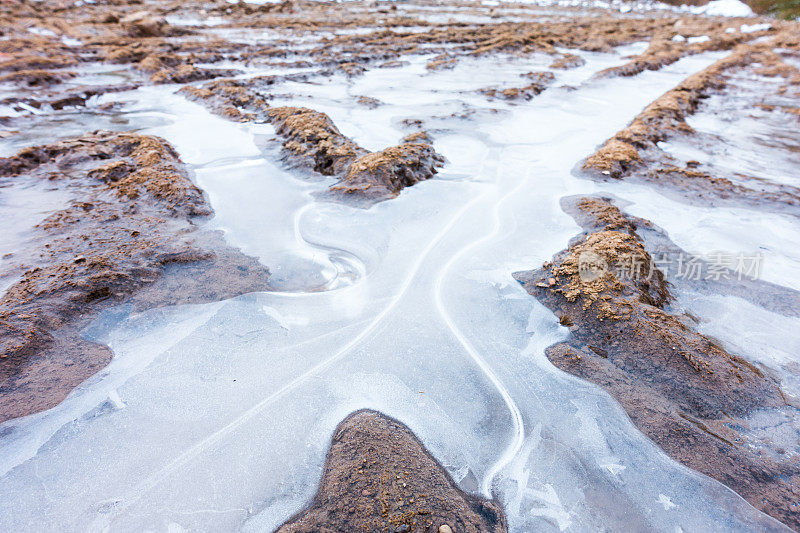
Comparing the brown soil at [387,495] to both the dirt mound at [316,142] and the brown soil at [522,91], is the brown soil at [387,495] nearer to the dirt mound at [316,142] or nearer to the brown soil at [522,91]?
the dirt mound at [316,142]

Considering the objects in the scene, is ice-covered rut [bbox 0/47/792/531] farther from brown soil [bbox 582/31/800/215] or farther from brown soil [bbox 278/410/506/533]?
brown soil [bbox 582/31/800/215]

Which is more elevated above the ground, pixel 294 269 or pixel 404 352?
pixel 294 269

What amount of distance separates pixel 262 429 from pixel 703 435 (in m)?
2.42

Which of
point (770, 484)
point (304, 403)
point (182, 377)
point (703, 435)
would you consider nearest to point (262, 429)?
point (304, 403)

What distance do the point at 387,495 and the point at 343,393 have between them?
70cm

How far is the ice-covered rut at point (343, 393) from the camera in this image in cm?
178

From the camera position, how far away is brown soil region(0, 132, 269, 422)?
7.64 feet

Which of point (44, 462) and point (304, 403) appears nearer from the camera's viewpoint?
point (44, 462)

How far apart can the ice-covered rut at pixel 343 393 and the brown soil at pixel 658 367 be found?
0.11 metres

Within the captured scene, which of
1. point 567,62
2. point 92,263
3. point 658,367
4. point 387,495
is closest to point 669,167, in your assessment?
point 658,367

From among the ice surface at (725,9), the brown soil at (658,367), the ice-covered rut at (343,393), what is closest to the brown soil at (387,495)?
the ice-covered rut at (343,393)

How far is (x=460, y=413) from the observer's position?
2.21 metres

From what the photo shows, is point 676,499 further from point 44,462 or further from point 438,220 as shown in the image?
point 44,462

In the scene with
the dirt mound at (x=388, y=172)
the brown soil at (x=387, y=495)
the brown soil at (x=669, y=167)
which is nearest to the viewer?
the brown soil at (x=387, y=495)
